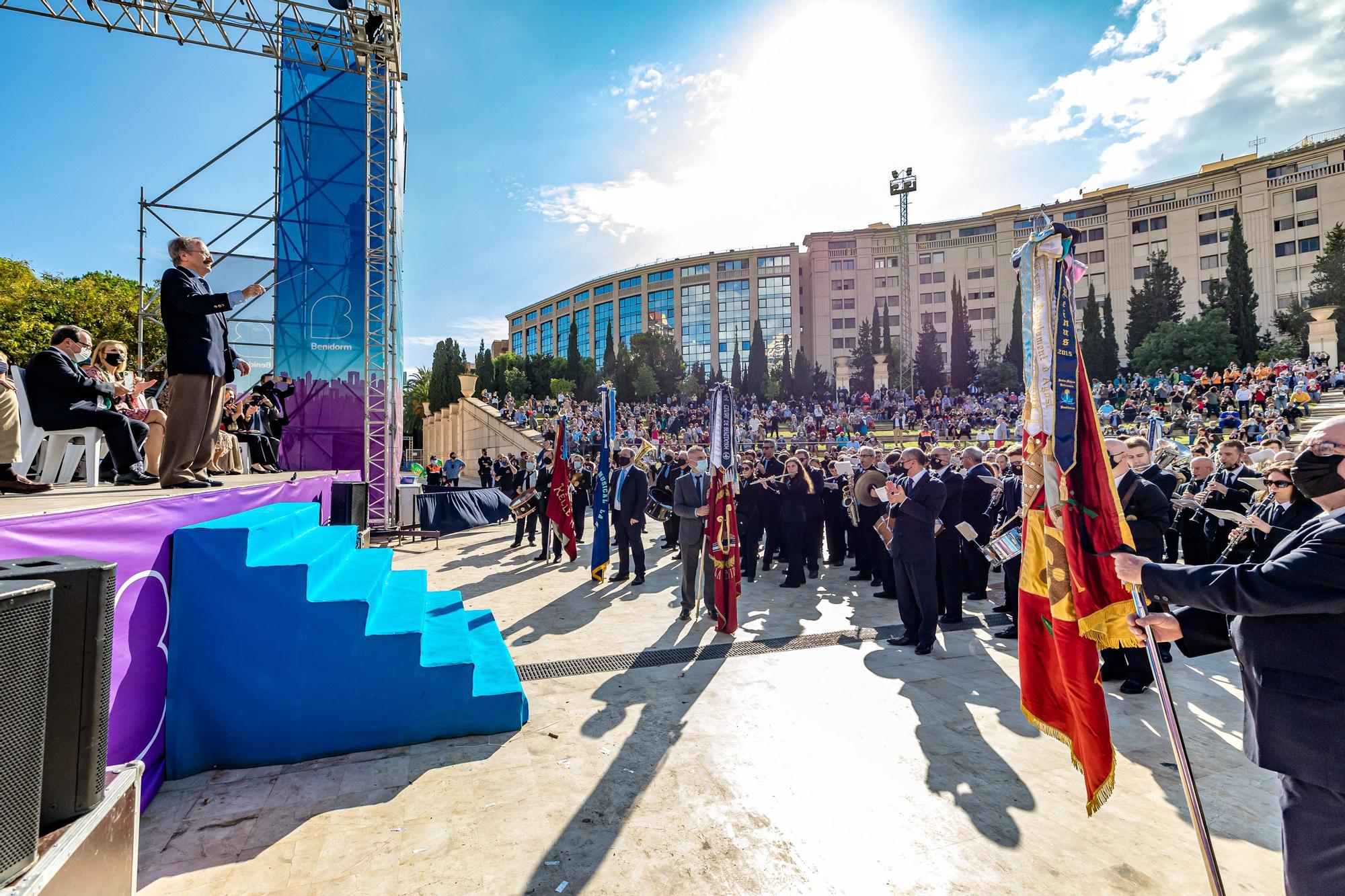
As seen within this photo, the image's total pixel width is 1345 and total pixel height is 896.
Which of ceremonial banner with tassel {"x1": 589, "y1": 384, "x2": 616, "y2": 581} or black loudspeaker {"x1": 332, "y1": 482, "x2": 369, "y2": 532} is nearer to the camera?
ceremonial banner with tassel {"x1": 589, "y1": 384, "x2": 616, "y2": 581}

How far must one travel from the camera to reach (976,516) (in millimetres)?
8195

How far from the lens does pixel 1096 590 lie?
3.11 meters

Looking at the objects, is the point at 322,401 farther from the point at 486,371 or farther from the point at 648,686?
the point at 486,371

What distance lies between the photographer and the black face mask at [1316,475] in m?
2.17

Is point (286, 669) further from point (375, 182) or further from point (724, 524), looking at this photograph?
point (375, 182)

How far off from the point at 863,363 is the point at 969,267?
15140 mm

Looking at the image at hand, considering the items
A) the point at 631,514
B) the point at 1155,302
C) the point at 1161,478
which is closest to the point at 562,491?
the point at 631,514

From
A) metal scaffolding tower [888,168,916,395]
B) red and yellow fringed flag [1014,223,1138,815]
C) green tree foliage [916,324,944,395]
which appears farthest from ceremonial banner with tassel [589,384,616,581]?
green tree foliage [916,324,944,395]

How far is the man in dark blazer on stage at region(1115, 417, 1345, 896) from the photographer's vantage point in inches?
78.7

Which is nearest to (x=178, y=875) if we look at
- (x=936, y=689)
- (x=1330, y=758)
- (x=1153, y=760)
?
(x=1330, y=758)

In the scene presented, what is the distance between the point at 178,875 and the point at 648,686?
320 cm

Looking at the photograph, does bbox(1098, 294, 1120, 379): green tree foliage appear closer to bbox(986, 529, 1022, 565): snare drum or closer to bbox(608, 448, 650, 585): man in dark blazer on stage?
bbox(608, 448, 650, 585): man in dark blazer on stage

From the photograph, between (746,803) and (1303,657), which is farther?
(746,803)

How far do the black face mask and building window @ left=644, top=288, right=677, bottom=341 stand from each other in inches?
2716
